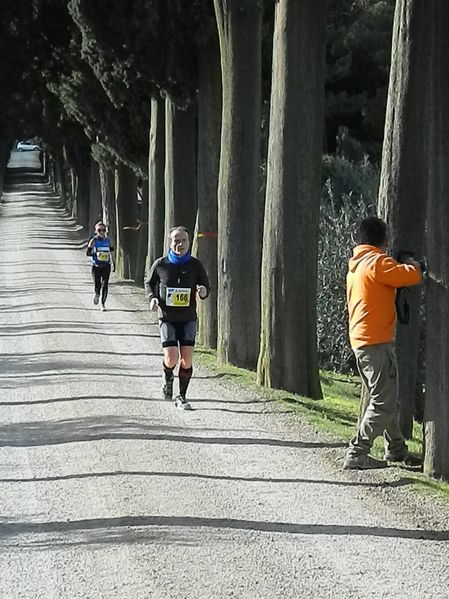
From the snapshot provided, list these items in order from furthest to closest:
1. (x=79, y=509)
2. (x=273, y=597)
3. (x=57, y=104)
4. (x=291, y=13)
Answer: (x=57, y=104)
(x=291, y=13)
(x=79, y=509)
(x=273, y=597)

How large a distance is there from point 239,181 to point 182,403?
4639 millimetres

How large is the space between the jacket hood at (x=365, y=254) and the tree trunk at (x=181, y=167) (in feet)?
A: 43.7

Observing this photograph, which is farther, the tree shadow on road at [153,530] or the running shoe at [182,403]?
the running shoe at [182,403]

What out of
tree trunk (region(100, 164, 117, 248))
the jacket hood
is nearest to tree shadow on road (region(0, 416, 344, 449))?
the jacket hood

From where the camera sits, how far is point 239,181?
55.5ft

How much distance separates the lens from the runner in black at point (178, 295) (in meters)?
12.9

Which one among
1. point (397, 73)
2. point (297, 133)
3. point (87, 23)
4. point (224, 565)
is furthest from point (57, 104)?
point (224, 565)

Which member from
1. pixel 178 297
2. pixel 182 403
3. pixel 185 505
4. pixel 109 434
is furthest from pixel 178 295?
pixel 185 505

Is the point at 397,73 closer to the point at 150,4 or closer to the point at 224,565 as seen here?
the point at 224,565

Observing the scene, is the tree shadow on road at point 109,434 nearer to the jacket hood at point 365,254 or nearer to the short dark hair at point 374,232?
the jacket hood at point 365,254

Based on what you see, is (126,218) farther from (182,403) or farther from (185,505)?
(185,505)

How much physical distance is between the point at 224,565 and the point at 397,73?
5215 mm

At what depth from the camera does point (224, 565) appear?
7238 mm

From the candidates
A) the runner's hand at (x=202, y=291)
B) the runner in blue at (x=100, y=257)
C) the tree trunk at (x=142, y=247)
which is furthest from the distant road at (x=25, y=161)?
the runner's hand at (x=202, y=291)
